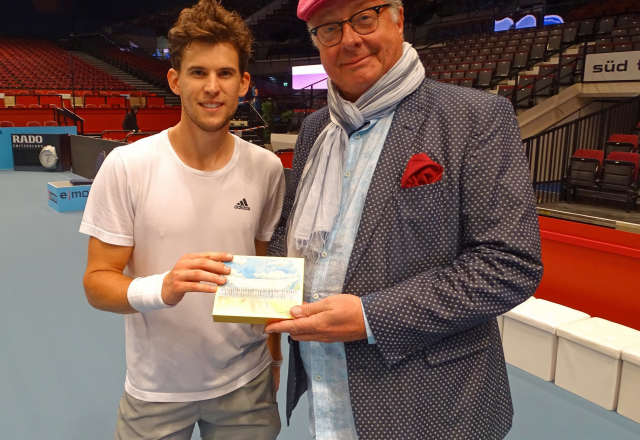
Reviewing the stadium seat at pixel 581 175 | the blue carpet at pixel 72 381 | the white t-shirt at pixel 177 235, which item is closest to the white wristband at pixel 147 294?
the white t-shirt at pixel 177 235

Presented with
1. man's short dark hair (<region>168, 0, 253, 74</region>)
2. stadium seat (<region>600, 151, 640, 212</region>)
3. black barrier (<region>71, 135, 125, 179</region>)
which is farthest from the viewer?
black barrier (<region>71, 135, 125, 179</region>)

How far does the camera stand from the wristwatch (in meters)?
11.3

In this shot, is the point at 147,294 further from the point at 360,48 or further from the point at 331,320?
the point at 360,48

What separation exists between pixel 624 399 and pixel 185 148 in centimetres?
265

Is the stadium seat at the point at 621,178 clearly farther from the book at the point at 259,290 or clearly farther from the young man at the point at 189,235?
the book at the point at 259,290

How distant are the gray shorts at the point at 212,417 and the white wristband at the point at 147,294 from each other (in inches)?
14.3

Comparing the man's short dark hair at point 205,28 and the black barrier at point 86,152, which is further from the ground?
the man's short dark hair at point 205,28

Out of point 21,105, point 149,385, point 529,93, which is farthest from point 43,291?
point 21,105

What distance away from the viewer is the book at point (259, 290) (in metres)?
1.11

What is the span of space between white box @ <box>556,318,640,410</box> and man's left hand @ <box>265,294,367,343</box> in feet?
7.31

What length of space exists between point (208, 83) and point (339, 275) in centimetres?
61

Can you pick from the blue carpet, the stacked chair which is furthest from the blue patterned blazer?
the stacked chair

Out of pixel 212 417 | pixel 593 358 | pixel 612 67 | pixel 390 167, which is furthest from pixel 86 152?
pixel 390 167

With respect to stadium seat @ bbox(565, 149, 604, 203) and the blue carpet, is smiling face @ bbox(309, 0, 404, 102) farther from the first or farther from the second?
stadium seat @ bbox(565, 149, 604, 203)
